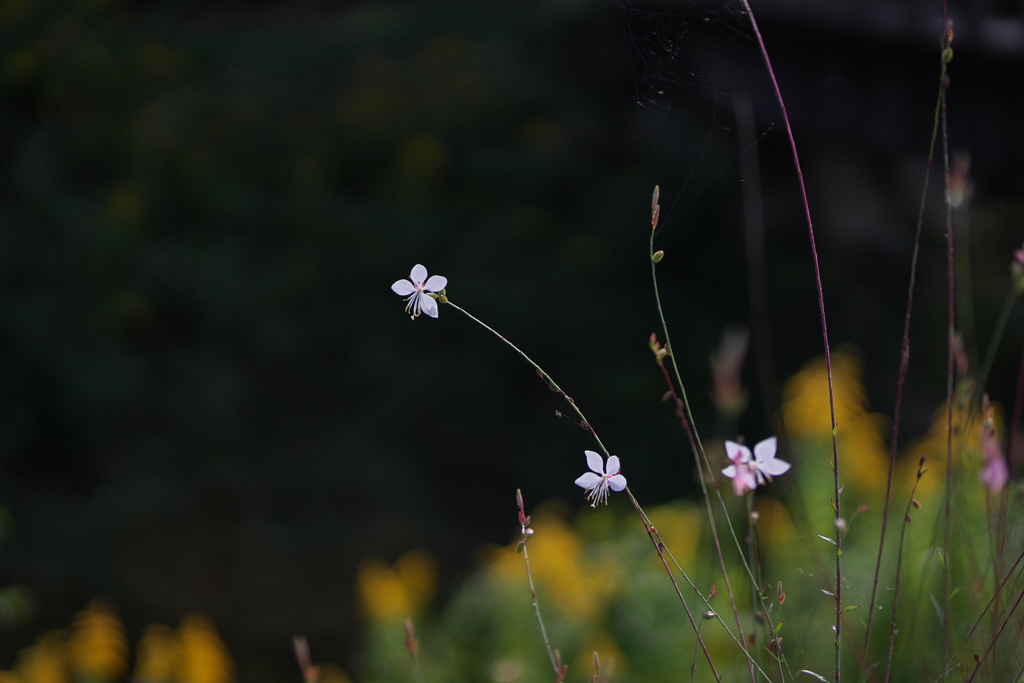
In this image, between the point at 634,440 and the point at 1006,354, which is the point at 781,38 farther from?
the point at 634,440

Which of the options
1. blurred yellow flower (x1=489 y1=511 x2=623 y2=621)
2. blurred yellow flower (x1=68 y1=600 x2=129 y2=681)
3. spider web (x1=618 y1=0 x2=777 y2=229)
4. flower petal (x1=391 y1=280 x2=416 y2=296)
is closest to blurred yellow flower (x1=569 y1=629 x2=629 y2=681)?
blurred yellow flower (x1=489 y1=511 x2=623 y2=621)

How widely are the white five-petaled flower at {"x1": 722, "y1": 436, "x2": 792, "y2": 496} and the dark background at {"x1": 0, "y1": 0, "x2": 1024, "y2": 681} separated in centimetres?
331

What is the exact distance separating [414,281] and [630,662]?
2.05m

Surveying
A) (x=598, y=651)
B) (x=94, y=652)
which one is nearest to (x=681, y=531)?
(x=598, y=651)

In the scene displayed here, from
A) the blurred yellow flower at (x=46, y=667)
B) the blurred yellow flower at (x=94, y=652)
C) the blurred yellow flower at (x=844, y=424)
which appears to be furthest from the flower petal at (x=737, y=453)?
the blurred yellow flower at (x=46, y=667)

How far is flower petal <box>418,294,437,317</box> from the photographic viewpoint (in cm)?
65

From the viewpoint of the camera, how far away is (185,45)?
584cm

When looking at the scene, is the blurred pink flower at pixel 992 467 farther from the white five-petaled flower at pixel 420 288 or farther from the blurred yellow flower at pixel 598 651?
the blurred yellow flower at pixel 598 651

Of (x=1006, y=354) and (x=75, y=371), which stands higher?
(x=75, y=371)

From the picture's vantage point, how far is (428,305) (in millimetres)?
651

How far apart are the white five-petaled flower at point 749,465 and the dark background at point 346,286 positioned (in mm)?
3313

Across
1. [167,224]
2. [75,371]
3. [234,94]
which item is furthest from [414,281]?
[234,94]

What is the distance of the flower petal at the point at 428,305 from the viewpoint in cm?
65

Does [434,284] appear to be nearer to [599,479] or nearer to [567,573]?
[599,479]
